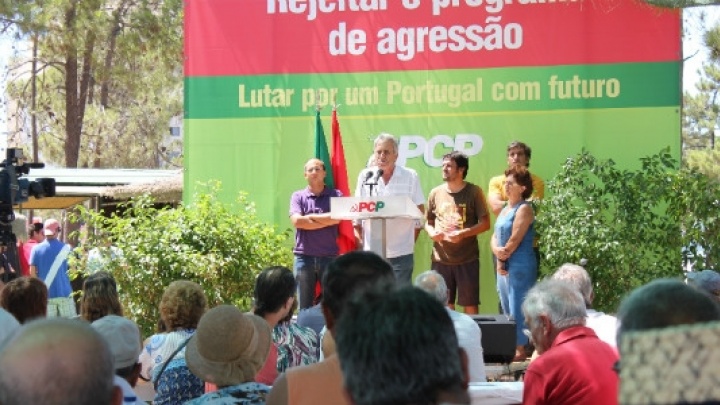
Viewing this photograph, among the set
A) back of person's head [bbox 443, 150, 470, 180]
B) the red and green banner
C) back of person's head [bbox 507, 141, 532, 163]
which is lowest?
back of person's head [bbox 443, 150, 470, 180]

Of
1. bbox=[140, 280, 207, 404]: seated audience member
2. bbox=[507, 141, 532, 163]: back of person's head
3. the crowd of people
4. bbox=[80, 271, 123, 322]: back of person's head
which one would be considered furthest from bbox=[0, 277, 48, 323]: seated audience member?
bbox=[507, 141, 532, 163]: back of person's head

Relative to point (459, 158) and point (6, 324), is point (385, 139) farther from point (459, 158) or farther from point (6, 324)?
point (6, 324)

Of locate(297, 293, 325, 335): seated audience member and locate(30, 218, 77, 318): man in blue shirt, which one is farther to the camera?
locate(30, 218, 77, 318): man in blue shirt

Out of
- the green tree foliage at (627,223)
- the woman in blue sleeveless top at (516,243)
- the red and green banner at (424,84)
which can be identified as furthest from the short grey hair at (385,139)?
the green tree foliage at (627,223)

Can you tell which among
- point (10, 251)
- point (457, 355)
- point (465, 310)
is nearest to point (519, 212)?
point (465, 310)

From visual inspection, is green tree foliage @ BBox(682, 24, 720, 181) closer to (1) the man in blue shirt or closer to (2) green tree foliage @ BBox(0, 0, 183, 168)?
(2) green tree foliage @ BBox(0, 0, 183, 168)

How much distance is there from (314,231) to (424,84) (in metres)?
1.75

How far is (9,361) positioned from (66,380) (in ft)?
0.38

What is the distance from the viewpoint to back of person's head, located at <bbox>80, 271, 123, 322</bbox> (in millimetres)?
6422

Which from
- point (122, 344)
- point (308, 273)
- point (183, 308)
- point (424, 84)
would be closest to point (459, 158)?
point (424, 84)

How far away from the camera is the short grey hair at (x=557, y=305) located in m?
4.64

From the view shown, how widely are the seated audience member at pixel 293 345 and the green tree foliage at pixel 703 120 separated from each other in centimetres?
2136

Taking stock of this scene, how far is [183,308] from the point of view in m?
5.63

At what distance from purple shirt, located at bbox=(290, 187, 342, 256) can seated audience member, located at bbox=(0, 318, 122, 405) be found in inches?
300
